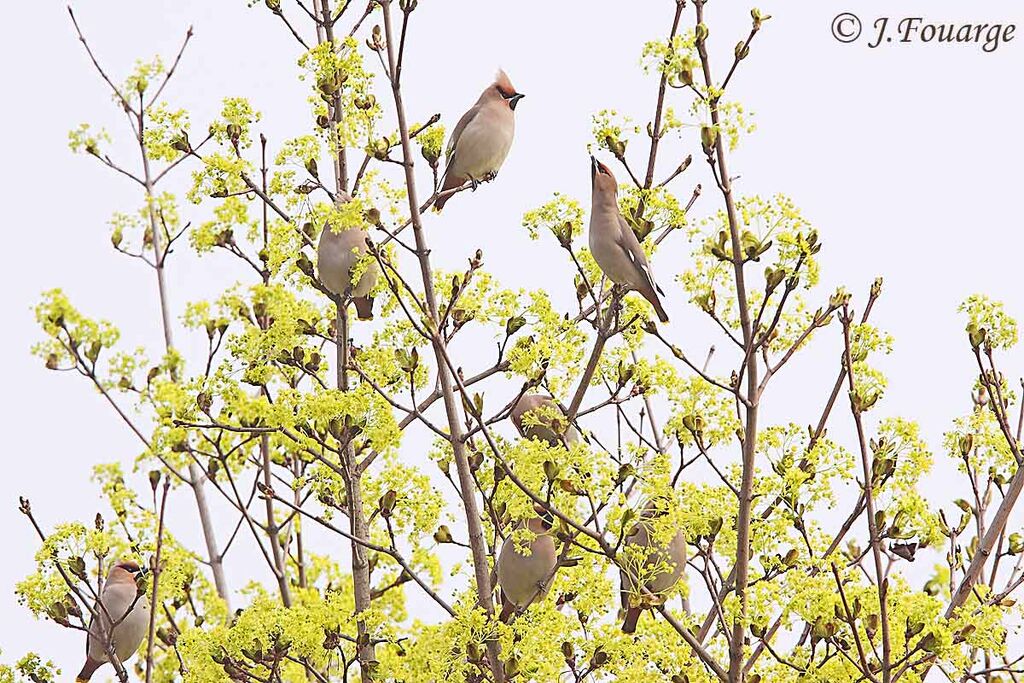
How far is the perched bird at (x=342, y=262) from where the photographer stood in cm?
167

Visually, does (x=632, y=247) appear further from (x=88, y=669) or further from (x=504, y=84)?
(x=88, y=669)

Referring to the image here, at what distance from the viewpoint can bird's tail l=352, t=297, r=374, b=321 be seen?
176cm

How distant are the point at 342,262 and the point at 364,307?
130 mm

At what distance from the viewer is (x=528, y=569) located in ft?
5.18

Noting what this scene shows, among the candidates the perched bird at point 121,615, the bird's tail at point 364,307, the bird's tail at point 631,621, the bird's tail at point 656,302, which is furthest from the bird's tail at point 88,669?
the bird's tail at point 656,302

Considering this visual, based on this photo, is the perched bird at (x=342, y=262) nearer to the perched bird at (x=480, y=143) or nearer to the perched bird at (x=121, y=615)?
the perched bird at (x=480, y=143)

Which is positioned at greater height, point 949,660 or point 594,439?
point 594,439

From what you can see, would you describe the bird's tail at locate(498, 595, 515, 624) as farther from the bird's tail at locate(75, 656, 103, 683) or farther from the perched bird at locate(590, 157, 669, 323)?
the bird's tail at locate(75, 656, 103, 683)

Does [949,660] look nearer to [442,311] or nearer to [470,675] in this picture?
[470,675]

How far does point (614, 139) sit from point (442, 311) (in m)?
0.29

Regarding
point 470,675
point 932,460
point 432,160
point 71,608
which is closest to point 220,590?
point 71,608

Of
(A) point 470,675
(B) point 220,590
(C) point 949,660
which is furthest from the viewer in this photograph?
(B) point 220,590

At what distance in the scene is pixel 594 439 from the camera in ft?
4.95

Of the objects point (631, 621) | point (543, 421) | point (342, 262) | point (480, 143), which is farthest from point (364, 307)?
point (631, 621)
